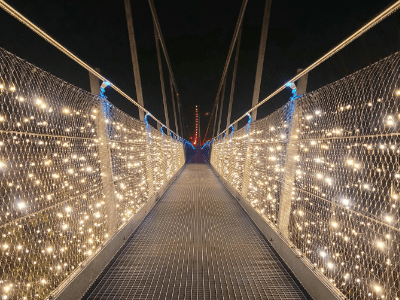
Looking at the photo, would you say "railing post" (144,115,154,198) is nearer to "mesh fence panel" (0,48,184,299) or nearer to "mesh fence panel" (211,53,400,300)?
"mesh fence panel" (0,48,184,299)

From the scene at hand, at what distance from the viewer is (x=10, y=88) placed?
3.83 ft

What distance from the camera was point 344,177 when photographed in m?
1.34

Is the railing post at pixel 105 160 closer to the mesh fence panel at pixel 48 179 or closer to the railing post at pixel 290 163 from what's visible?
the mesh fence panel at pixel 48 179

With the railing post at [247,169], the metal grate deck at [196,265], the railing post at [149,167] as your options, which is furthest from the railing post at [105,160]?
the railing post at [247,169]

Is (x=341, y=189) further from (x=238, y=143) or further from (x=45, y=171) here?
(x=238, y=143)

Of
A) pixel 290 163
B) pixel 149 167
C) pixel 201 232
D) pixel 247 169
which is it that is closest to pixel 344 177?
pixel 290 163

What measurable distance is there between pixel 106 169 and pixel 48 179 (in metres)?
0.60

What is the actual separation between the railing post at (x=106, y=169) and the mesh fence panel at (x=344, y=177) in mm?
1558

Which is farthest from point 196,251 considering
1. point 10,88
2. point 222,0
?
point 222,0

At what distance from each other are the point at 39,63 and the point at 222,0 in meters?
4.50

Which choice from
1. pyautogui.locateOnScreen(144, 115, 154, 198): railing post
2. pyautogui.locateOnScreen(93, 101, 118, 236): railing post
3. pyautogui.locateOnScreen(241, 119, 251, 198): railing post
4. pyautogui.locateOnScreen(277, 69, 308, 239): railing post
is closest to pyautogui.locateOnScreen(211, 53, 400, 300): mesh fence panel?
pyautogui.locateOnScreen(277, 69, 308, 239): railing post

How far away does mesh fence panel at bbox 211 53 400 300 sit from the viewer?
1141 millimetres

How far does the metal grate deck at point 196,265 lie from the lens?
159cm

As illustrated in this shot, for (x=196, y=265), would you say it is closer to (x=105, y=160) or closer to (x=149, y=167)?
(x=105, y=160)
